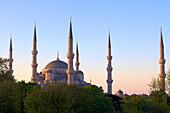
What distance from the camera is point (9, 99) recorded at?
37188 millimetres

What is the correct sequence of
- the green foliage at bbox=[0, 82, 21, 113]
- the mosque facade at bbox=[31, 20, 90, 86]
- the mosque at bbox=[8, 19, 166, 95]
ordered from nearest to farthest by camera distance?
the green foliage at bbox=[0, 82, 21, 113], the mosque at bbox=[8, 19, 166, 95], the mosque facade at bbox=[31, 20, 90, 86]

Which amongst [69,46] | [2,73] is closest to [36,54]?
[69,46]

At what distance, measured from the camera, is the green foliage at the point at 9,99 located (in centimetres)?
3647

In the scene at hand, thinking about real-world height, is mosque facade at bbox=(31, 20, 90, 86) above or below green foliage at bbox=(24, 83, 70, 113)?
above

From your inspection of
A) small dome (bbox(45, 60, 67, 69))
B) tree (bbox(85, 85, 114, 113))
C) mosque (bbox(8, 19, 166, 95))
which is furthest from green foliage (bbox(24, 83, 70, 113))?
small dome (bbox(45, 60, 67, 69))

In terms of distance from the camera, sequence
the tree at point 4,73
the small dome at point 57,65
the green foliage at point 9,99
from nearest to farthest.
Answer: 1. the green foliage at point 9,99
2. the tree at point 4,73
3. the small dome at point 57,65

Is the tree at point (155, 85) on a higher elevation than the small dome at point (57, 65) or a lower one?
lower

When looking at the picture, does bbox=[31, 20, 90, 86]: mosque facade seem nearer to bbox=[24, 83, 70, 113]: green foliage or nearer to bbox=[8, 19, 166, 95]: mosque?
bbox=[8, 19, 166, 95]: mosque

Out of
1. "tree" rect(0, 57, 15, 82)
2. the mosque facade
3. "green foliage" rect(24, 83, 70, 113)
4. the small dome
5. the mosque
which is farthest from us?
the small dome

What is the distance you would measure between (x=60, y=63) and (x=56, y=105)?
7690 cm

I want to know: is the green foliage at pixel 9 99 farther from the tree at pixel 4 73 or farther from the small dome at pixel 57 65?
the small dome at pixel 57 65

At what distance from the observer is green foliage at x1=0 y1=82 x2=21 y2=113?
36469 millimetres

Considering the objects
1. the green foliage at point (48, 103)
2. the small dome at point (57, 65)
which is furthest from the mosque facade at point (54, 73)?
the green foliage at point (48, 103)

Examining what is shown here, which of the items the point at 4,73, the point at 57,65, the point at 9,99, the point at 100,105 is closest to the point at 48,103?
the point at 9,99
